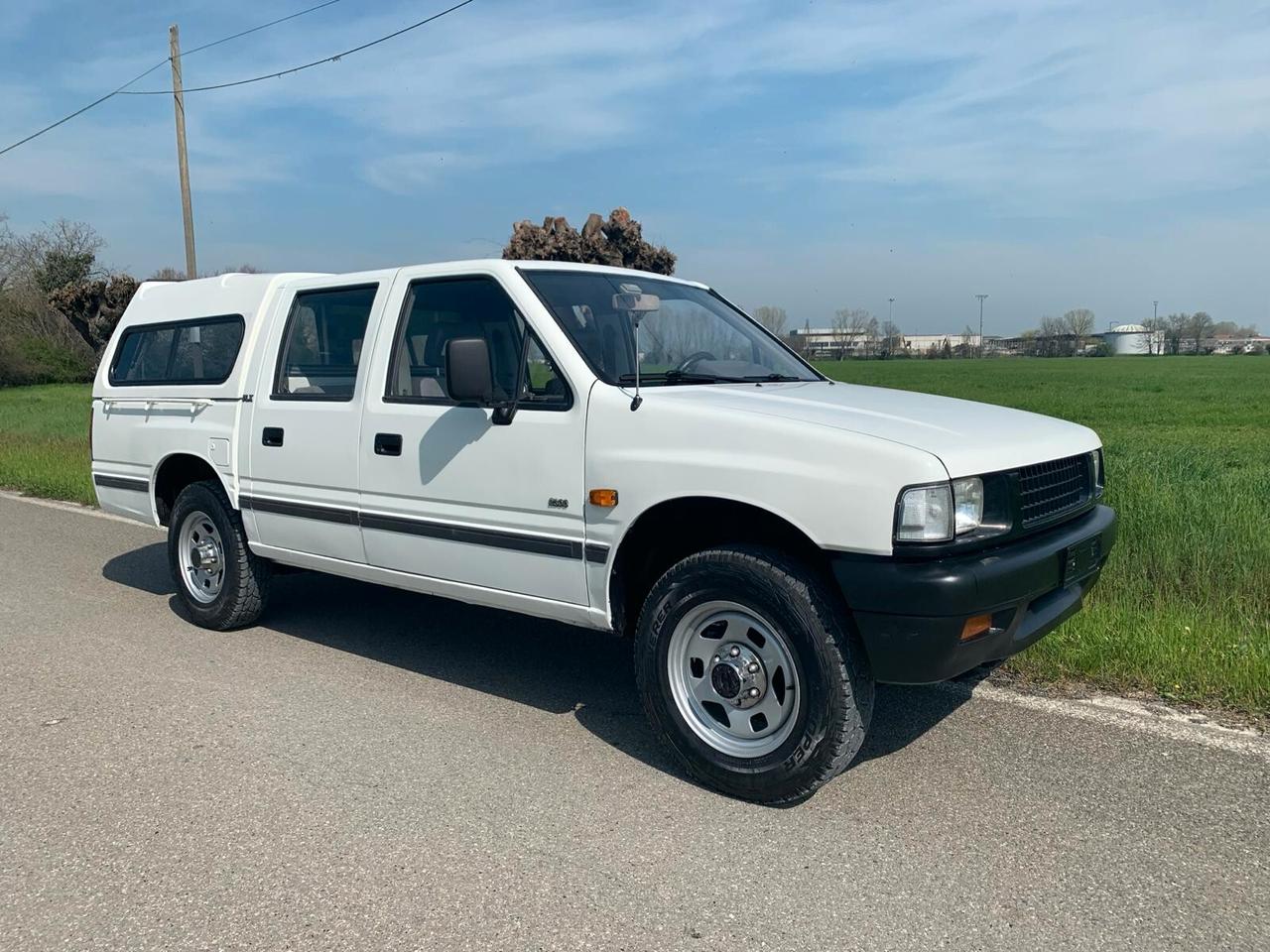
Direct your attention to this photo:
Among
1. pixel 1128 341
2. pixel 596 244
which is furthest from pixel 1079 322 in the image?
pixel 596 244

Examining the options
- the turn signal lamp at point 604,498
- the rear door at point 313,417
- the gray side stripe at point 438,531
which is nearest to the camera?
the turn signal lamp at point 604,498

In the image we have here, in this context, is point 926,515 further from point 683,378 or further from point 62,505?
point 62,505

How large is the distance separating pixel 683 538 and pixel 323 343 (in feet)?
7.50

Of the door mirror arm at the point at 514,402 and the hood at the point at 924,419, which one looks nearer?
the hood at the point at 924,419

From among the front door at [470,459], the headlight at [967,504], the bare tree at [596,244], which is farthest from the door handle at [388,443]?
the bare tree at [596,244]

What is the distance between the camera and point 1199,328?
11044cm

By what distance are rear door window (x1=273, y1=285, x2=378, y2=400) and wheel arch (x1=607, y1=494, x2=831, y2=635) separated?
1.73 m

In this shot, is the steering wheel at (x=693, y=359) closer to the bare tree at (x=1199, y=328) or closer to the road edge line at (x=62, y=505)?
the road edge line at (x=62, y=505)

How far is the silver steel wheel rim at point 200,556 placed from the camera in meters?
5.76

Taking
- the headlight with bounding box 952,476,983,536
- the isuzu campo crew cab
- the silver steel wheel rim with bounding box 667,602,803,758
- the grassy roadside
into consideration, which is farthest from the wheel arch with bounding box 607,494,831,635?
the grassy roadside

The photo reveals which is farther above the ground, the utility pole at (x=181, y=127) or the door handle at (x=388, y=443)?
the utility pole at (x=181, y=127)

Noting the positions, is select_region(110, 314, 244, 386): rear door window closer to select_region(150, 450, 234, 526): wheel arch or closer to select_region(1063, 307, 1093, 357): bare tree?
select_region(150, 450, 234, 526): wheel arch

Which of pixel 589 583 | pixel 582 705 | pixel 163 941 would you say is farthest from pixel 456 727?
pixel 163 941

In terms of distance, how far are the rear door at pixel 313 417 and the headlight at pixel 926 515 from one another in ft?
8.59
